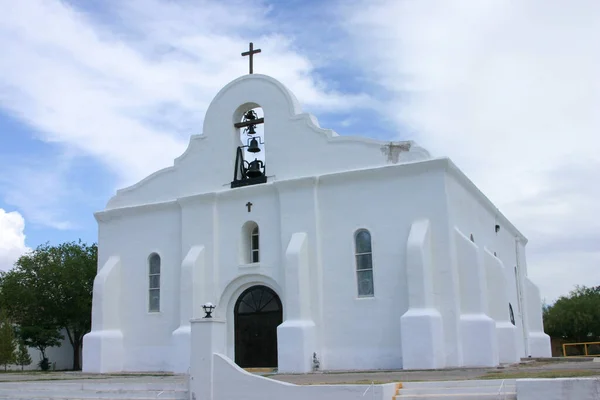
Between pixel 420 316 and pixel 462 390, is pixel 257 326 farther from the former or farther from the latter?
pixel 462 390

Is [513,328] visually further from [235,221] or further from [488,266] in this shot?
[235,221]

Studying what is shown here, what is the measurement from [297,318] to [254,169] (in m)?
5.47

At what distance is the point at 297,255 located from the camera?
67.3 ft

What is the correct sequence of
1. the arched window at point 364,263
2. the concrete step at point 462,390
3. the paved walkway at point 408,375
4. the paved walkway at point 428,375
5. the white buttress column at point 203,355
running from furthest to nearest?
the arched window at point 364,263 < the paved walkway at point 408,375 < the paved walkway at point 428,375 < the white buttress column at point 203,355 < the concrete step at point 462,390

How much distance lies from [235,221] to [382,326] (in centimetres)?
607

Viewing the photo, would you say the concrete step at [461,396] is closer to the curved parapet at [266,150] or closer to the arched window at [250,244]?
the curved parapet at [266,150]

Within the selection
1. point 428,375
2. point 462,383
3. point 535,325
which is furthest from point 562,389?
point 535,325

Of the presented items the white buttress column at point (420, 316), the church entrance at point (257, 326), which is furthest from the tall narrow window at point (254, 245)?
the white buttress column at point (420, 316)

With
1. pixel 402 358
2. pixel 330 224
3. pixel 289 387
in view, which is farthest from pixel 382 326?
pixel 289 387

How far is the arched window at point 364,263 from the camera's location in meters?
20.4

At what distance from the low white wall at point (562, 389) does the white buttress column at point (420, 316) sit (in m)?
8.15

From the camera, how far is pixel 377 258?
2028 cm

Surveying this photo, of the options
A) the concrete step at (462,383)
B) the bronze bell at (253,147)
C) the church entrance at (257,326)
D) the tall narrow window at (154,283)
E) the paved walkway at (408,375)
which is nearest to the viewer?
the concrete step at (462,383)

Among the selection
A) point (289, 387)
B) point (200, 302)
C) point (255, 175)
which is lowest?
point (289, 387)
